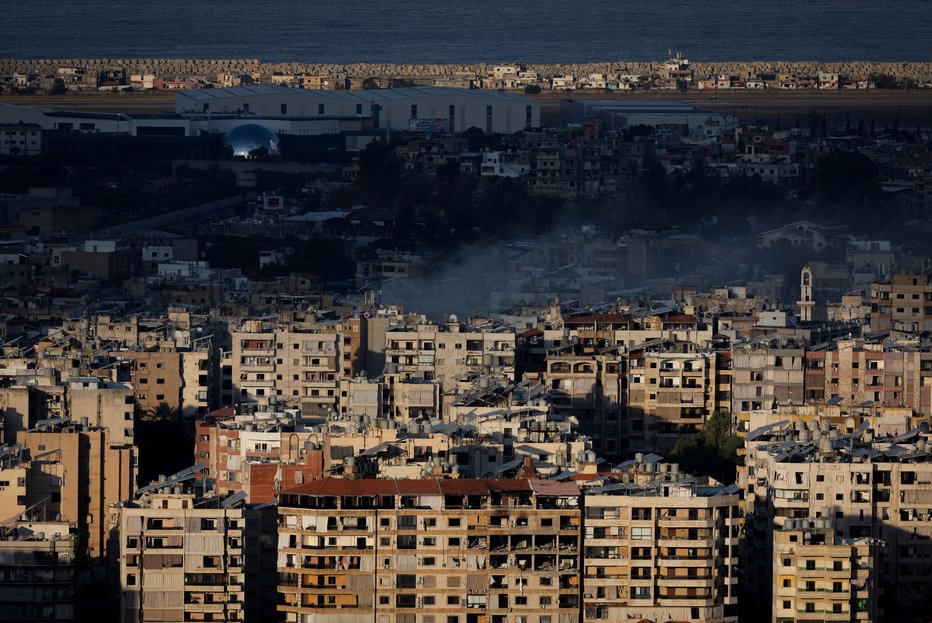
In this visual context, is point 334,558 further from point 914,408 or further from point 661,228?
point 661,228

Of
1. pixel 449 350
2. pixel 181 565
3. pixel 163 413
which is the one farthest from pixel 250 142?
pixel 181 565

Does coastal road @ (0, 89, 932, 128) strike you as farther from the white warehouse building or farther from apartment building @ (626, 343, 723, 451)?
apartment building @ (626, 343, 723, 451)

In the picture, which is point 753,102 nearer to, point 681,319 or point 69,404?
point 681,319

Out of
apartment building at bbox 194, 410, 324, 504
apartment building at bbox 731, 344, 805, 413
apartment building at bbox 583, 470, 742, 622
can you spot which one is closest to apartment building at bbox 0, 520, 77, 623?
apartment building at bbox 194, 410, 324, 504

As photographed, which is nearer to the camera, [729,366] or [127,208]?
[729,366]

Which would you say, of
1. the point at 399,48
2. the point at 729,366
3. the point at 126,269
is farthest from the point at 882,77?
the point at 729,366
